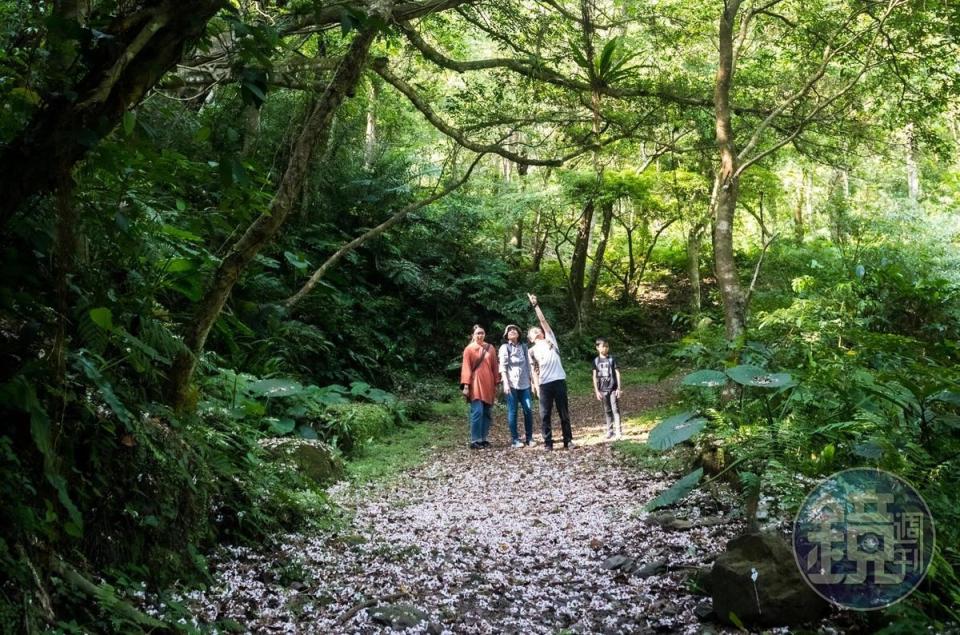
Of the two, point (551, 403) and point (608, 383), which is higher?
point (608, 383)

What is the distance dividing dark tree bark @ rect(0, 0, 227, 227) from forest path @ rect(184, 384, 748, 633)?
202 centimetres

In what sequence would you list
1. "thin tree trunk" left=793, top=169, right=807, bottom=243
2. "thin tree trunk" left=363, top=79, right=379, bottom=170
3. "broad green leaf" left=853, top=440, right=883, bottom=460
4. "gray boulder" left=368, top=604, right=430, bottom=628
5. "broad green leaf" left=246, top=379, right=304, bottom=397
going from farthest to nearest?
"thin tree trunk" left=793, top=169, right=807, bottom=243 < "thin tree trunk" left=363, top=79, right=379, bottom=170 < "broad green leaf" left=246, top=379, right=304, bottom=397 < "gray boulder" left=368, top=604, right=430, bottom=628 < "broad green leaf" left=853, top=440, right=883, bottom=460

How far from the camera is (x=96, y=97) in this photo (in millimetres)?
2176

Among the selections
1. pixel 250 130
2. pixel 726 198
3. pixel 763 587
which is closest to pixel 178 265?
pixel 763 587

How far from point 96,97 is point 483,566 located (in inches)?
134

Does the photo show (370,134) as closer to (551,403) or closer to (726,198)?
(551,403)

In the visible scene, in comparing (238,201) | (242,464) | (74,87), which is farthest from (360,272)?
(74,87)

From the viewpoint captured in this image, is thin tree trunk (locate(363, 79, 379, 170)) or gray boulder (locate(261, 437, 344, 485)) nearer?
gray boulder (locate(261, 437, 344, 485))

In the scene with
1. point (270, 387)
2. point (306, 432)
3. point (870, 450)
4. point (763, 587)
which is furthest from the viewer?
point (306, 432)

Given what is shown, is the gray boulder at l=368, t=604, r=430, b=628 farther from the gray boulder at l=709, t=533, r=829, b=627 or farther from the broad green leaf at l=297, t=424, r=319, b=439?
the broad green leaf at l=297, t=424, r=319, b=439

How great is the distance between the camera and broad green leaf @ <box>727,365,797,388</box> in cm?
352

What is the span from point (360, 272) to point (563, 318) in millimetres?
6887

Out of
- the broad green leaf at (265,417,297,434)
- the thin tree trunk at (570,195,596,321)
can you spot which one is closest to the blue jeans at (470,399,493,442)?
the broad green leaf at (265,417,297,434)

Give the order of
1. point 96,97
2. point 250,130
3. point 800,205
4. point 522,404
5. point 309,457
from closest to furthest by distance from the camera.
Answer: point 96,97
point 309,457
point 522,404
point 250,130
point 800,205
